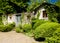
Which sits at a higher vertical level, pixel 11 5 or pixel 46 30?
pixel 11 5

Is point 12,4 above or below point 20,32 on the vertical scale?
above

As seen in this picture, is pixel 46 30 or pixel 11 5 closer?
pixel 46 30

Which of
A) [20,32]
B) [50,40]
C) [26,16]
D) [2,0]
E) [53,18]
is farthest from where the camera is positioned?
[2,0]

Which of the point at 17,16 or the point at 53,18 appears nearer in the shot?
the point at 53,18

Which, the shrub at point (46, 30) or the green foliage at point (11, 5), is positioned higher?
the green foliage at point (11, 5)

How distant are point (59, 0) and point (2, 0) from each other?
35.4 feet

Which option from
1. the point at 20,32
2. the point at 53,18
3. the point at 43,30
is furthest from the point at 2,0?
the point at 43,30

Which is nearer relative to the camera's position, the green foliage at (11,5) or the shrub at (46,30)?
the shrub at (46,30)

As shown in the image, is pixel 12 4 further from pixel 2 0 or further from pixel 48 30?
pixel 48 30

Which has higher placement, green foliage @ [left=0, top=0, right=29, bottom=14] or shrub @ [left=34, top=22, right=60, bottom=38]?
green foliage @ [left=0, top=0, right=29, bottom=14]

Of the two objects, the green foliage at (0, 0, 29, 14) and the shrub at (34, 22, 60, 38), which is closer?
the shrub at (34, 22, 60, 38)

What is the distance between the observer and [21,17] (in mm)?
24578

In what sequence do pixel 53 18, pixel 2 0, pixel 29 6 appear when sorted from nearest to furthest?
pixel 53 18 < pixel 2 0 < pixel 29 6

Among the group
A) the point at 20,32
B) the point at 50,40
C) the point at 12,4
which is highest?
the point at 12,4
